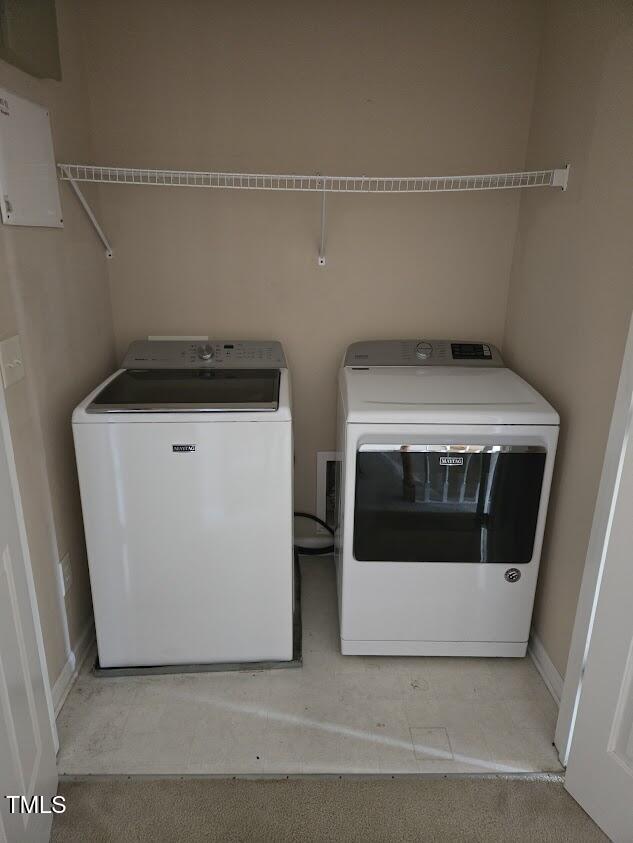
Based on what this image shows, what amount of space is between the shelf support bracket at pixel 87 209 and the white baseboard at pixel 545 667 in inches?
84.6

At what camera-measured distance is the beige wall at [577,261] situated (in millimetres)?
1519

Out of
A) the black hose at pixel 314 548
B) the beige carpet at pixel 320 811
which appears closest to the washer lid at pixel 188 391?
the black hose at pixel 314 548

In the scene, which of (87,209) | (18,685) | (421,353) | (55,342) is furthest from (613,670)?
(87,209)

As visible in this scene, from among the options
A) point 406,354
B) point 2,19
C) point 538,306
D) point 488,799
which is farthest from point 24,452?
point 538,306

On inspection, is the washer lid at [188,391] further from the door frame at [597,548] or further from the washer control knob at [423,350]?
the door frame at [597,548]

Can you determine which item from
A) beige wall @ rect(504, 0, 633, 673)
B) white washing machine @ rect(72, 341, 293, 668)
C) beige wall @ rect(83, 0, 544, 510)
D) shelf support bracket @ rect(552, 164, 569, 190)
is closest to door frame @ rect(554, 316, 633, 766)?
beige wall @ rect(504, 0, 633, 673)

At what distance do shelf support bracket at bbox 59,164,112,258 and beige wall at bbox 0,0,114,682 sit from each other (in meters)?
0.03

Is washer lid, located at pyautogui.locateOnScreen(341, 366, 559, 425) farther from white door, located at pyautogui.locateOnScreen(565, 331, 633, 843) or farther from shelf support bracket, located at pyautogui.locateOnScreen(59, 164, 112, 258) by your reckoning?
shelf support bracket, located at pyautogui.locateOnScreen(59, 164, 112, 258)

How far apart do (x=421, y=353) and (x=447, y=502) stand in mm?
679

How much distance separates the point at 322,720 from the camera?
180cm

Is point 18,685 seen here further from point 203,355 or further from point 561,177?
point 561,177

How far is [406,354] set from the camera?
2.28 m

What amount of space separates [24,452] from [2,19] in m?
1.11

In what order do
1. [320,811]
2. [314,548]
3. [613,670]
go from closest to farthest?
[613,670] < [320,811] < [314,548]
